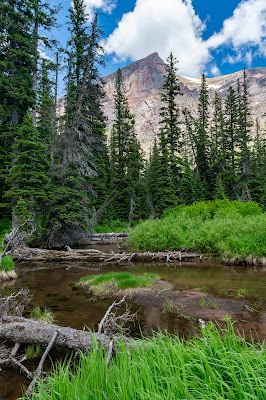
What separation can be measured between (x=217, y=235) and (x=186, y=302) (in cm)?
892

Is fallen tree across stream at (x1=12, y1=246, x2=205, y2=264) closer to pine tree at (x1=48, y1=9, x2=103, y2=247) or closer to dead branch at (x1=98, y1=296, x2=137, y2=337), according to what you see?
pine tree at (x1=48, y1=9, x2=103, y2=247)

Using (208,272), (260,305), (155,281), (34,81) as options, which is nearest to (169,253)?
(208,272)

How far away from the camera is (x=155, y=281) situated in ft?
34.5

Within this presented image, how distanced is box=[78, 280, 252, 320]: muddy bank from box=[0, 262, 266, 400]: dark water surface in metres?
0.33

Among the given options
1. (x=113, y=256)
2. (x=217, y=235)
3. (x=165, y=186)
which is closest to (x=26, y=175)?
(x=113, y=256)

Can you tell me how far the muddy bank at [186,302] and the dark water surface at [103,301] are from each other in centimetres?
33

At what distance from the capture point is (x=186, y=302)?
793cm

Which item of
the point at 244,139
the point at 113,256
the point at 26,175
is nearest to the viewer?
the point at 113,256

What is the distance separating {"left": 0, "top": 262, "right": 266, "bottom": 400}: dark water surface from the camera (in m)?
5.95

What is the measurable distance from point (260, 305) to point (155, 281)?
443 centimetres

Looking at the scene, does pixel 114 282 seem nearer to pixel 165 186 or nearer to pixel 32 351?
pixel 32 351

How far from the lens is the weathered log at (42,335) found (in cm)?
457

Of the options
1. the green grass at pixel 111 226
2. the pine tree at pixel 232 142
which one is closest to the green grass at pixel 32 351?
the green grass at pixel 111 226

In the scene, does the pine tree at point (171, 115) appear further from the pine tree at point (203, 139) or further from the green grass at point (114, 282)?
the green grass at point (114, 282)
